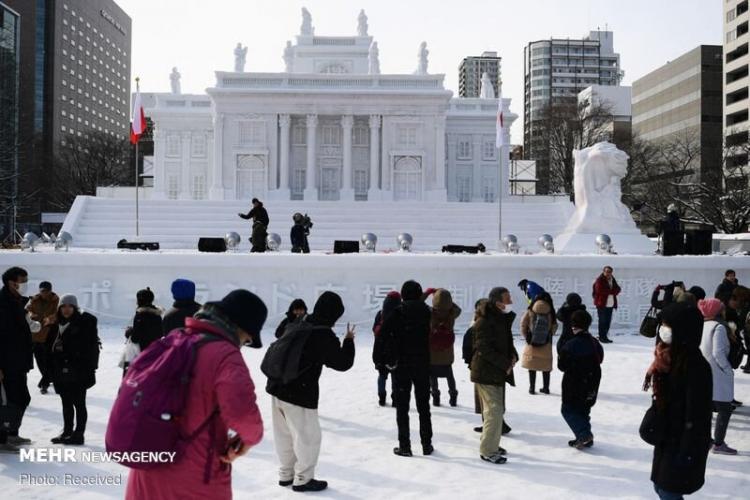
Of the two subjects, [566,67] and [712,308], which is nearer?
[712,308]

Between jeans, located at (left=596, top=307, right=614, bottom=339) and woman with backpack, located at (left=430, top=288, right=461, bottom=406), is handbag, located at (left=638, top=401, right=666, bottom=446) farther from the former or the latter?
jeans, located at (left=596, top=307, right=614, bottom=339)

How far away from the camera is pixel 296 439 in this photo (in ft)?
19.6

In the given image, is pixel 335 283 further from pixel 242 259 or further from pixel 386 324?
pixel 386 324

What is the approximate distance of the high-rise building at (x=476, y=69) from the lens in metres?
176

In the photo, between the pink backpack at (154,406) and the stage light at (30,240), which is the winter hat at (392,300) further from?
the stage light at (30,240)

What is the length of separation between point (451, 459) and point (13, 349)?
4.29m

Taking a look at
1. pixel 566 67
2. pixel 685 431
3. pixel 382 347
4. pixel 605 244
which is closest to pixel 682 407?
pixel 685 431

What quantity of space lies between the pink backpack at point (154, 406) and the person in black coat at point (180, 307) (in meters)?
3.55

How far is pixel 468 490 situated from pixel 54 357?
4.14 m

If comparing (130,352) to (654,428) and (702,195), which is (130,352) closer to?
(654,428)

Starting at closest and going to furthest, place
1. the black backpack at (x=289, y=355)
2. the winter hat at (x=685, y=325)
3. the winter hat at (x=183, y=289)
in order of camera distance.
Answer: the winter hat at (x=685, y=325) → the black backpack at (x=289, y=355) → the winter hat at (x=183, y=289)

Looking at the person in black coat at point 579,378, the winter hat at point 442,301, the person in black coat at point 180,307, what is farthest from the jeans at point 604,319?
the person in black coat at point 180,307

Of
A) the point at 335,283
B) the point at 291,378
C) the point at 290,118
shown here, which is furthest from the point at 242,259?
the point at 290,118

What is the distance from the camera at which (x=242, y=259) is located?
15.7 meters
